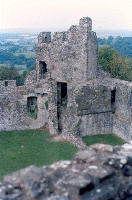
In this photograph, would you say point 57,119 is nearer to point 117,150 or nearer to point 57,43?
point 57,43

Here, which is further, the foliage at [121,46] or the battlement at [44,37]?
the foliage at [121,46]

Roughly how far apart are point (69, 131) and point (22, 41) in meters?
142

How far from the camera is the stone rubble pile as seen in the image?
13.8 ft

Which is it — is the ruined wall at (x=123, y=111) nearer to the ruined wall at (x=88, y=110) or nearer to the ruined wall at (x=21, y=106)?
the ruined wall at (x=88, y=110)

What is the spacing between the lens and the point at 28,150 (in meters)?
14.1

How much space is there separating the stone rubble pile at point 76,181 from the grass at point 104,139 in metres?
9.41

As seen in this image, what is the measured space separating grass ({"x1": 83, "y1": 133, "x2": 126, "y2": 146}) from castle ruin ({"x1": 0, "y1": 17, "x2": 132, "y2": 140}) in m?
0.28

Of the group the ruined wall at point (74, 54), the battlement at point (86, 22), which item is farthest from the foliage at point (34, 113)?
the battlement at point (86, 22)

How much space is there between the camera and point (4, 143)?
49.6ft

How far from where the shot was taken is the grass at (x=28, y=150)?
12.7 m

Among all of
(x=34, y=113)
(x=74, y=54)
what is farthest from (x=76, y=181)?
(x=34, y=113)

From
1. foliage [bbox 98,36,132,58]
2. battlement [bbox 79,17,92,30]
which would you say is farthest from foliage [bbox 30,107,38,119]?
foliage [bbox 98,36,132,58]

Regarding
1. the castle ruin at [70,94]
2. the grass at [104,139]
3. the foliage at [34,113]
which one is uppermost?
the castle ruin at [70,94]

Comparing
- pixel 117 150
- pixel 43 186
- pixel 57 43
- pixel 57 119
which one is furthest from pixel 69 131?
pixel 43 186
